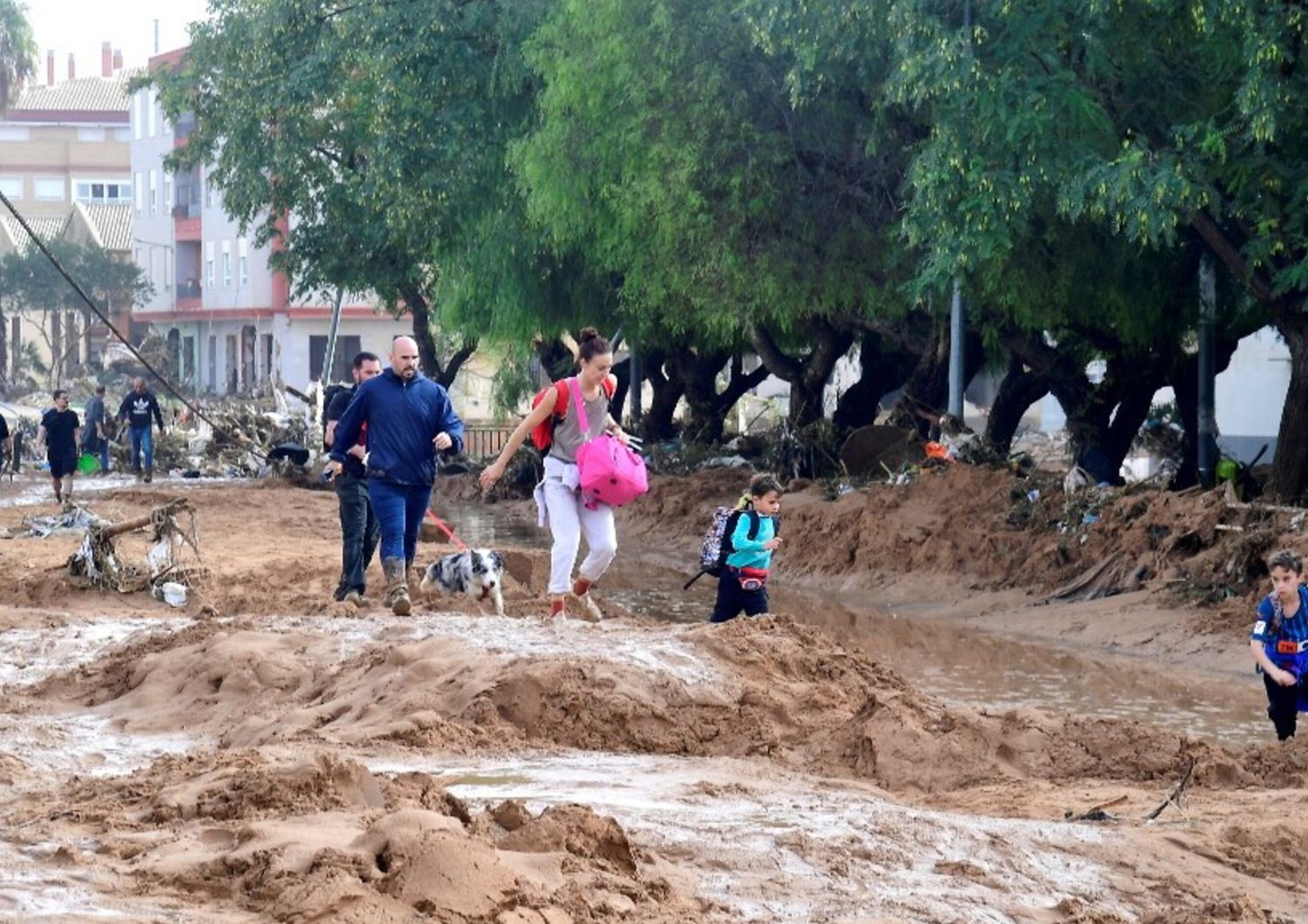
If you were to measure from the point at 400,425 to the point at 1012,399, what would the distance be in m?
16.3

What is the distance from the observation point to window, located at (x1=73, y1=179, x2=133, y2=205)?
107 m

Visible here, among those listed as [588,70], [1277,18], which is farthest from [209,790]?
[588,70]

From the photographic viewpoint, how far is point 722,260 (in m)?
24.1

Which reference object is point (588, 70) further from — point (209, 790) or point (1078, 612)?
point (209, 790)

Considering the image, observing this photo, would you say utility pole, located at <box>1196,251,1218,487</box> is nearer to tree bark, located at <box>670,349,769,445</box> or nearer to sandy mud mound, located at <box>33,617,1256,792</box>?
sandy mud mound, located at <box>33,617,1256,792</box>

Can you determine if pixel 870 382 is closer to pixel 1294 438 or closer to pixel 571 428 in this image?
pixel 1294 438

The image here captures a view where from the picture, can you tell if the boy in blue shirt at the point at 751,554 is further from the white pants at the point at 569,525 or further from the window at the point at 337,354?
the window at the point at 337,354

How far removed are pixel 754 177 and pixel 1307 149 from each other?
25.0 feet

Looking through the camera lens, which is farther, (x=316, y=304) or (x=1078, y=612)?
(x=316, y=304)

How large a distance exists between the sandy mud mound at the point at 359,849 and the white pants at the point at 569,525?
489 cm

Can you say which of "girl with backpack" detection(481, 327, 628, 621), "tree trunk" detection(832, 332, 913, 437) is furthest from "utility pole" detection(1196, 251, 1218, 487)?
"girl with backpack" detection(481, 327, 628, 621)

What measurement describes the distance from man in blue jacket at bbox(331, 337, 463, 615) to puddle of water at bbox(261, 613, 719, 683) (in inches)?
23.3

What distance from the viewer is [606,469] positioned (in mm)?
12266

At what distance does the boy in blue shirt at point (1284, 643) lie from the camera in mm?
10523
